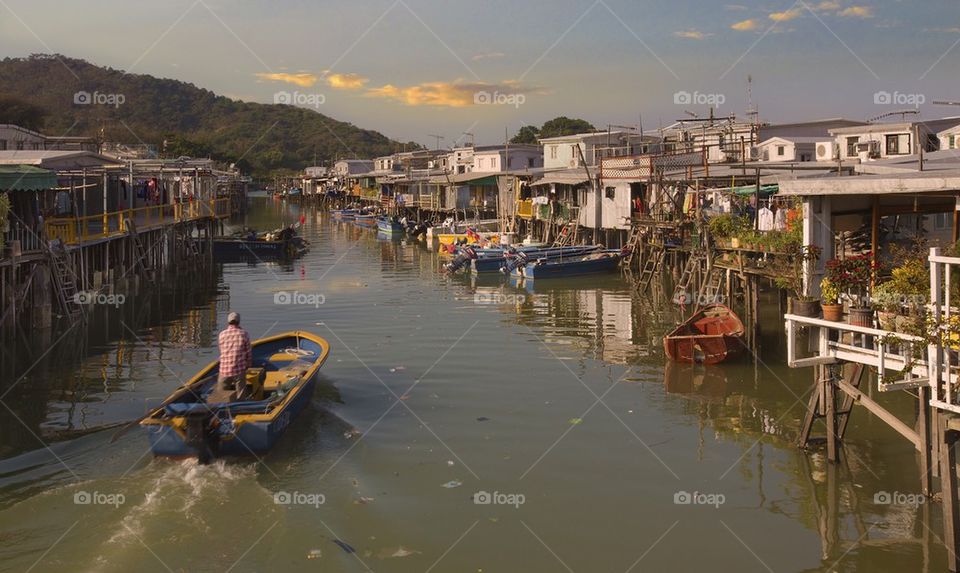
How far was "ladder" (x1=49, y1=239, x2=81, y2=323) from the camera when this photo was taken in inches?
882

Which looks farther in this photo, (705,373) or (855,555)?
(705,373)

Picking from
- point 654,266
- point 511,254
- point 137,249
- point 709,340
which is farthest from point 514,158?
point 709,340

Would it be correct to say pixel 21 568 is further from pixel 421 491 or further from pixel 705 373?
pixel 705 373

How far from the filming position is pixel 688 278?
93.0 feet

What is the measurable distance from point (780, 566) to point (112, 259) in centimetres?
2820

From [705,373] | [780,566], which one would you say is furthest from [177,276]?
[780,566]

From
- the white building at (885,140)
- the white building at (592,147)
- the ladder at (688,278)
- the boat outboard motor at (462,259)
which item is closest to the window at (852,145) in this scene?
the white building at (885,140)

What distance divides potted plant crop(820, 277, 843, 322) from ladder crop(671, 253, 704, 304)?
13401mm

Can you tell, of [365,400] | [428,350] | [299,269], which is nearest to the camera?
[365,400]

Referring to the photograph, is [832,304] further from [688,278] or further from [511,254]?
[511,254]

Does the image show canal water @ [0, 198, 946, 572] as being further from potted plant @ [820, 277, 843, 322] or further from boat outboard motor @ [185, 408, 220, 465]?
potted plant @ [820, 277, 843, 322]

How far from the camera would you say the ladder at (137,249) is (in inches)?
1138

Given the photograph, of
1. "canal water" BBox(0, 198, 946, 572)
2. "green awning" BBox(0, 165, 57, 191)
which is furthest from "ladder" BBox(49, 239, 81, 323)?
"green awning" BBox(0, 165, 57, 191)

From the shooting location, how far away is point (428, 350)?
20.7 m
